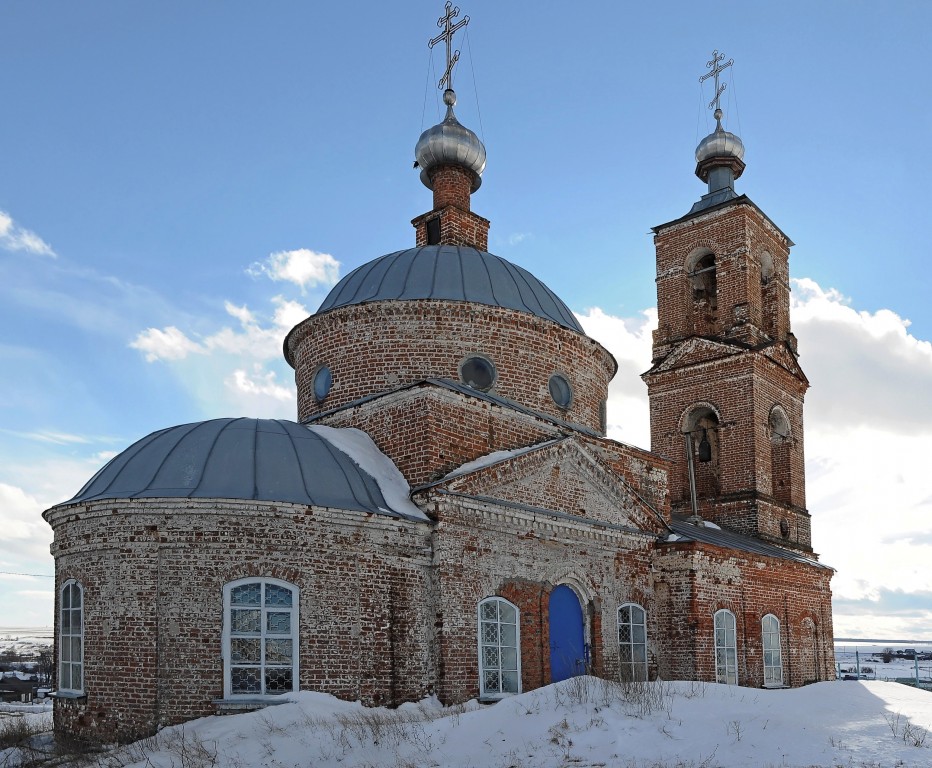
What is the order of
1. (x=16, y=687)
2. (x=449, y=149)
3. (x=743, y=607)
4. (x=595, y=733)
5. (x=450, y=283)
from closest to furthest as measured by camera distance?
(x=595, y=733) < (x=450, y=283) < (x=743, y=607) < (x=449, y=149) < (x=16, y=687)

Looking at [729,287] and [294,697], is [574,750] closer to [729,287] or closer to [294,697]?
[294,697]

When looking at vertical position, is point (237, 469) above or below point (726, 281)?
below

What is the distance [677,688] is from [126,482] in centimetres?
677

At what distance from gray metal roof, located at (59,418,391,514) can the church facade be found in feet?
0.13

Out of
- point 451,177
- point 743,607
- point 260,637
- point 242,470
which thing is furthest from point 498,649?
point 451,177

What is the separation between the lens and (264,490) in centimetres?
1153

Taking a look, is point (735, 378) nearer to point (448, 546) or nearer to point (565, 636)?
point (565, 636)

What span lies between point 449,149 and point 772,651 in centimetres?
1137

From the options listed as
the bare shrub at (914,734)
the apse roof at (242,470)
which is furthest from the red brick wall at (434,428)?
the bare shrub at (914,734)

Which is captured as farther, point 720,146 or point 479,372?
point 720,146

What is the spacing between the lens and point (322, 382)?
16031 mm

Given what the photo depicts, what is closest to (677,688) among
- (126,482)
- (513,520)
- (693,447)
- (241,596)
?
(513,520)

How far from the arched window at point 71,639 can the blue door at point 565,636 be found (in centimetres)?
614

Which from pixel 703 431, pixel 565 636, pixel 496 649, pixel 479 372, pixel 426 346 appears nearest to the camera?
pixel 496 649
